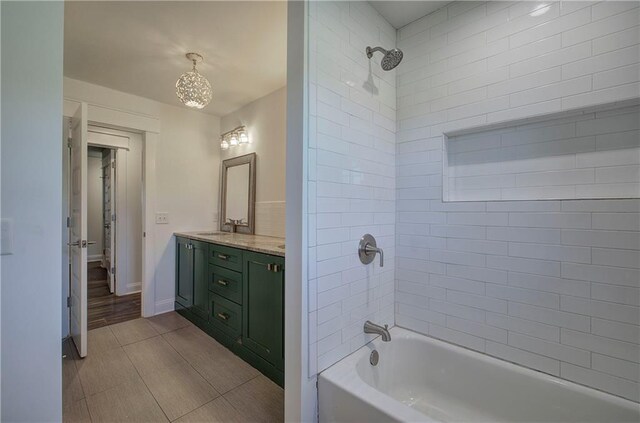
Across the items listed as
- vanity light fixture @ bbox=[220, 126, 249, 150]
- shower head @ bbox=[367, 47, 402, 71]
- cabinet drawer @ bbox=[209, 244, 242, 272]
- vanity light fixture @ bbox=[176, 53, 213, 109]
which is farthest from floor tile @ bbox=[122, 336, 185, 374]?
shower head @ bbox=[367, 47, 402, 71]

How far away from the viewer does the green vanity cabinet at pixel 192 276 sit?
2680mm

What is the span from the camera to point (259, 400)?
1737mm

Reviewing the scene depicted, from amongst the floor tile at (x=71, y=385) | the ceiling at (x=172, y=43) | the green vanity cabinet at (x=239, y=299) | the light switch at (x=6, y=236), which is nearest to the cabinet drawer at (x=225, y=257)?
the green vanity cabinet at (x=239, y=299)

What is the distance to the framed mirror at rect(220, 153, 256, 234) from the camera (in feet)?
10.1

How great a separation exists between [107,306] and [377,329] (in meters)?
3.43

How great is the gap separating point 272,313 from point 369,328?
27.3 inches

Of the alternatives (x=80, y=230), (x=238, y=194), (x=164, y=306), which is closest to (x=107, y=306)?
(x=164, y=306)

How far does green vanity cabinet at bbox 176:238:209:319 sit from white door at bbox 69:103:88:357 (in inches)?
34.8

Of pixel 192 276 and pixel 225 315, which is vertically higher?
pixel 192 276

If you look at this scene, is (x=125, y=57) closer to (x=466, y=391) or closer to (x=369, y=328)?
(x=369, y=328)

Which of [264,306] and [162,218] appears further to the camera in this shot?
[162,218]

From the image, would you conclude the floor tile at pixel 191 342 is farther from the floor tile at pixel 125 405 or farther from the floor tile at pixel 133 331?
the floor tile at pixel 125 405

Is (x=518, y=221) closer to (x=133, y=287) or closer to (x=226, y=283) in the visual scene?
(x=226, y=283)

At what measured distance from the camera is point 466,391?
1.51 metres
